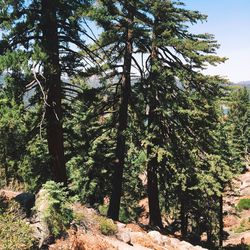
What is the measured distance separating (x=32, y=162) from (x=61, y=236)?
17.2 metres

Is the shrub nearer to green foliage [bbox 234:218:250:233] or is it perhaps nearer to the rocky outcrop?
the rocky outcrop

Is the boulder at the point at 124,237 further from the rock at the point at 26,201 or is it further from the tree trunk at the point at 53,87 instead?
the rock at the point at 26,201

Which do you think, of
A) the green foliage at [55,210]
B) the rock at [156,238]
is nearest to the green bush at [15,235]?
the green foliage at [55,210]

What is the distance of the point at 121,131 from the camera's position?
14961 mm

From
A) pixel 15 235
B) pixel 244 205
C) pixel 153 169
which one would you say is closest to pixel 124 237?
pixel 15 235

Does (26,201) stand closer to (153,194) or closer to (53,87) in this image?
(53,87)

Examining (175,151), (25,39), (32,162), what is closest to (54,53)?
(25,39)

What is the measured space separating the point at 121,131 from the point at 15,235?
7986 millimetres

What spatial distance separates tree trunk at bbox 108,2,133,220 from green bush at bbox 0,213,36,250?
23.8 feet

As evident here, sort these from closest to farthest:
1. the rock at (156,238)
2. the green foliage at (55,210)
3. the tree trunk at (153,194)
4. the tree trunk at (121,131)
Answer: the green foliage at (55,210)
the rock at (156,238)
the tree trunk at (121,131)
the tree trunk at (153,194)

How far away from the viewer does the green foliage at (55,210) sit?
8742 mm

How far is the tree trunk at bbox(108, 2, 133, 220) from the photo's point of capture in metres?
15.1

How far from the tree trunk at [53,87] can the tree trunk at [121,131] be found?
160 inches

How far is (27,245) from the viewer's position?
24.6ft
